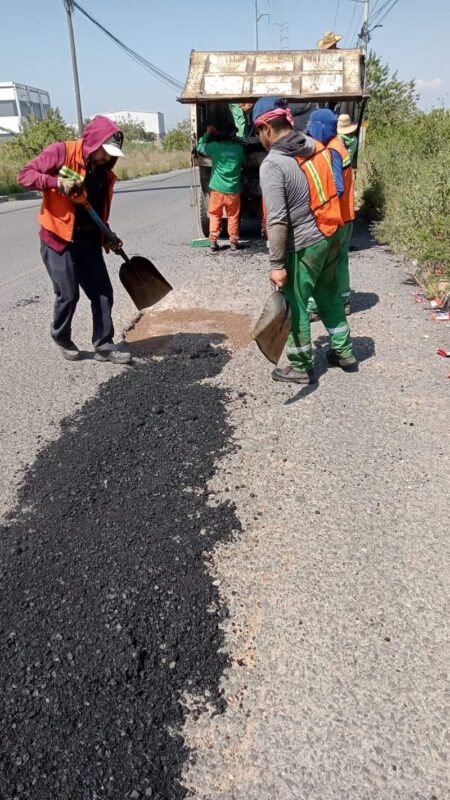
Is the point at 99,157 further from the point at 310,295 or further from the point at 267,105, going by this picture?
the point at 310,295

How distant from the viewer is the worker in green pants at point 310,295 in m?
3.89

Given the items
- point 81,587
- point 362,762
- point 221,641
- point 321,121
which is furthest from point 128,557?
point 321,121

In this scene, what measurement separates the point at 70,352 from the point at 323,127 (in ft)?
8.90

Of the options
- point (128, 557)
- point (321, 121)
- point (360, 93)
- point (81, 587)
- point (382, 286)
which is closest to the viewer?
point (81, 587)

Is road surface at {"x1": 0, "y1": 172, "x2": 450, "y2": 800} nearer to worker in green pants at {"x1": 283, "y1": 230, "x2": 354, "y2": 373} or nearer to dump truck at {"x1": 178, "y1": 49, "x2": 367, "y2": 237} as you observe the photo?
worker in green pants at {"x1": 283, "y1": 230, "x2": 354, "y2": 373}

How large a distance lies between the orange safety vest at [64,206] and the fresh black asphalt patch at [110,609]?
4.98ft

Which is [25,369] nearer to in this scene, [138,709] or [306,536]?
[306,536]

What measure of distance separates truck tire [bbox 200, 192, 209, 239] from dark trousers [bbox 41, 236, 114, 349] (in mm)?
5274

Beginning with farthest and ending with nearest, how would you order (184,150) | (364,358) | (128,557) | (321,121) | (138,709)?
(184,150)
(364,358)
(321,121)
(128,557)
(138,709)

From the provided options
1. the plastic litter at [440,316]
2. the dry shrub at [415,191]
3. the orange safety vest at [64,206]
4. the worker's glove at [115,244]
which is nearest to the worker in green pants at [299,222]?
the orange safety vest at [64,206]

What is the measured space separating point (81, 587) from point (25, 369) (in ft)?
9.27

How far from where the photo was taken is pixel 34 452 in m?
3.48

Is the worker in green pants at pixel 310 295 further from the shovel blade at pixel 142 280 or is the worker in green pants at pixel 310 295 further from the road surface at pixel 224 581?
the shovel blade at pixel 142 280

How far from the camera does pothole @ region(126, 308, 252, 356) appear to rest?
5094 mm
